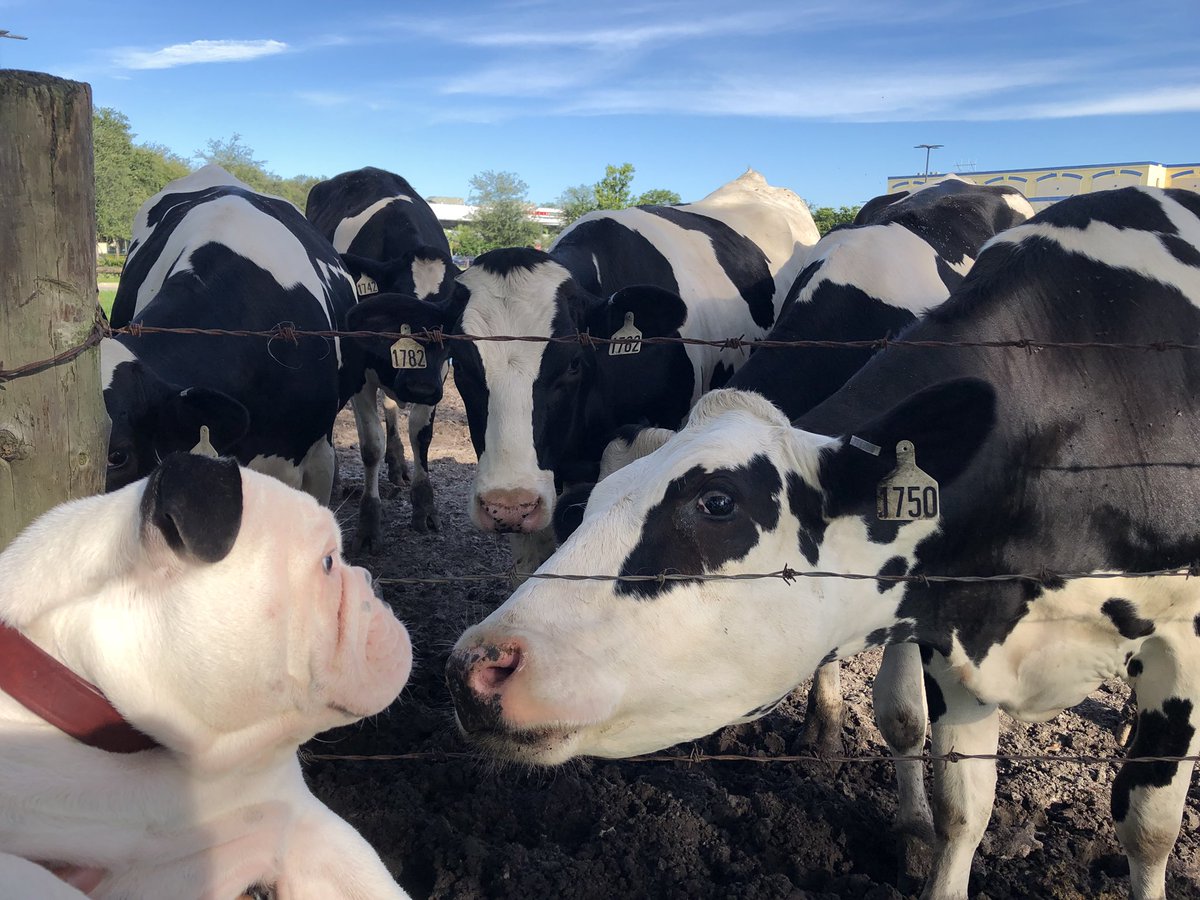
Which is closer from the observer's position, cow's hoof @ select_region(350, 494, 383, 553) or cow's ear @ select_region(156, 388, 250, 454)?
cow's ear @ select_region(156, 388, 250, 454)

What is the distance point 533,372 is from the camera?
4.54 metres

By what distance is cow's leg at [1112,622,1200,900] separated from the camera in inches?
113

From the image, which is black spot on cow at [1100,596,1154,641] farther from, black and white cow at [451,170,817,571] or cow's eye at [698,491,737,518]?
black and white cow at [451,170,817,571]

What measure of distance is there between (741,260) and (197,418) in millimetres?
3525

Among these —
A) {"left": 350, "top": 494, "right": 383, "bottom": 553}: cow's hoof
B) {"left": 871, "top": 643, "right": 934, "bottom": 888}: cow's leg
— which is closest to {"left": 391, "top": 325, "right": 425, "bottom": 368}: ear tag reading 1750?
{"left": 350, "top": 494, "right": 383, "bottom": 553}: cow's hoof

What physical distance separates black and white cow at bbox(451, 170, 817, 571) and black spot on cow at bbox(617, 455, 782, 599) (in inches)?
77.6

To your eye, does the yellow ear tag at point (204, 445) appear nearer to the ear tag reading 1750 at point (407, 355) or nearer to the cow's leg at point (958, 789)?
the ear tag reading 1750 at point (407, 355)


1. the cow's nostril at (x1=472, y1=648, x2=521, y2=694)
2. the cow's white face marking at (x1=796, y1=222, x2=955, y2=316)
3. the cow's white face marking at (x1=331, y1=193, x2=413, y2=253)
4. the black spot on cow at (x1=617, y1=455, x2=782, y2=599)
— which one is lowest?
the cow's nostril at (x1=472, y1=648, x2=521, y2=694)

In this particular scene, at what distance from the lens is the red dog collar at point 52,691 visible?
154cm

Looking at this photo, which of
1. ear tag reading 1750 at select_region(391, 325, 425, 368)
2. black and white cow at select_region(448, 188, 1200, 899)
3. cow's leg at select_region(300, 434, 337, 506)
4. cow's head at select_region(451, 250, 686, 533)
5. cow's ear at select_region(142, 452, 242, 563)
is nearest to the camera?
cow's ear at select_region(142, 452, 242, 563)

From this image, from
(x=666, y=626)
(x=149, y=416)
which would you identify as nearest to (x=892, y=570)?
(x=666, y=626)

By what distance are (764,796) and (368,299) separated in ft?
10.3

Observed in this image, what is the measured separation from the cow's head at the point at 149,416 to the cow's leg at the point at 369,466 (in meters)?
2.58

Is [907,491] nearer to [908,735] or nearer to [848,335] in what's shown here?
[908,735]
